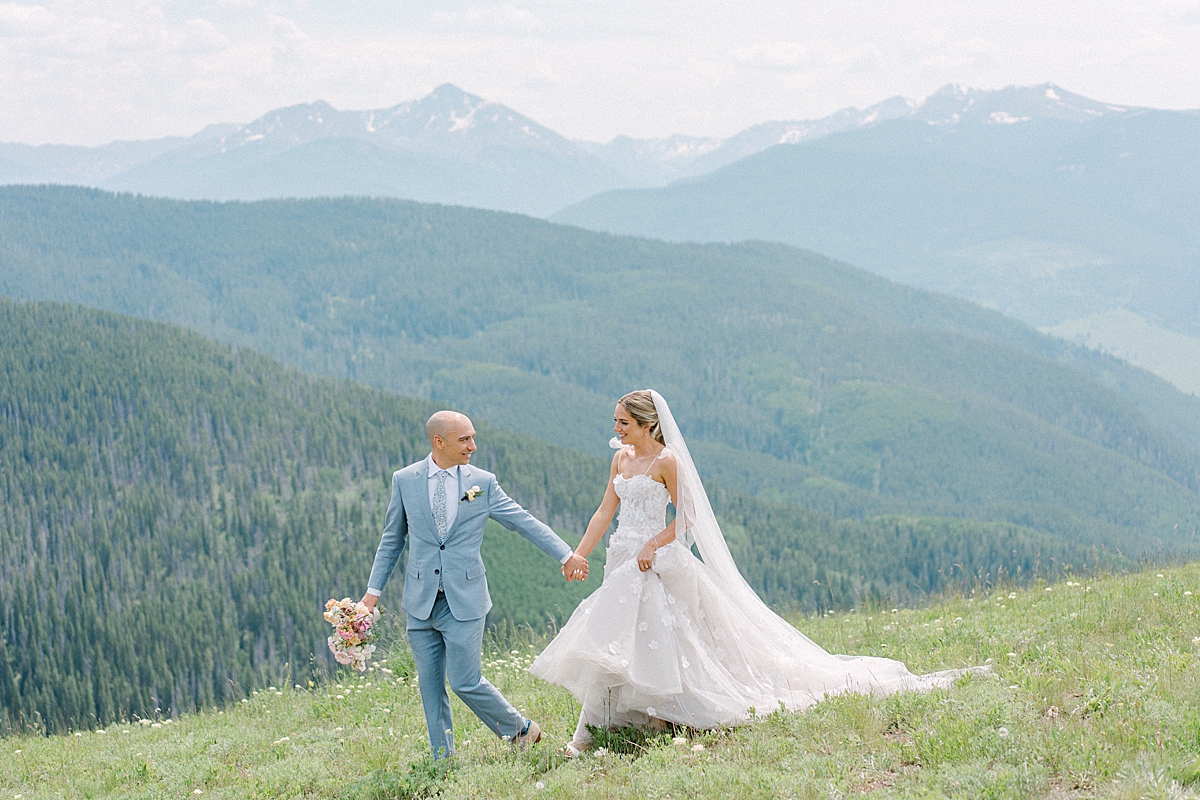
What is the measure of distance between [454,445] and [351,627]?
244 centimetres

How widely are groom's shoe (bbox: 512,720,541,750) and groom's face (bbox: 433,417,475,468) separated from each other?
316 centimetres

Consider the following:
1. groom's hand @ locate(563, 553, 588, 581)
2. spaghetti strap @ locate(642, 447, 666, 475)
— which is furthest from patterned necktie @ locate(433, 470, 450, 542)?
spaghetti strap @ locate(642, 447, 666, 475)

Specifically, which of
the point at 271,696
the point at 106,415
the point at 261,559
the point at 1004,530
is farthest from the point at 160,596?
the point at 1004,530

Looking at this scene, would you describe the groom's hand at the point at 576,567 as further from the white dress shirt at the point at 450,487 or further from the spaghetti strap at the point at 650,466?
the white dress shirt at the point at 450,487

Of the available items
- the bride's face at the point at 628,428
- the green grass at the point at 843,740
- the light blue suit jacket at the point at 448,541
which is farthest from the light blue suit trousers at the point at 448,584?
the bride's face at the point at 628,428

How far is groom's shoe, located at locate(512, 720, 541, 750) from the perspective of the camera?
37.0ft

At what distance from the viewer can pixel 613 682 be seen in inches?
431

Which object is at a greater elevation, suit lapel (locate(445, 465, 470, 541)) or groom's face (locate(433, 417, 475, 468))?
groom's face (locate(433, 417, 475, 468))

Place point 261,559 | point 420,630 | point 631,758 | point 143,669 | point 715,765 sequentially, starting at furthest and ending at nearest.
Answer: point 261,559
point 143,669
point 420,630
point 631,758
point 715,765

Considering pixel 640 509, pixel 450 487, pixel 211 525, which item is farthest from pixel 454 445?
pixel 211 525

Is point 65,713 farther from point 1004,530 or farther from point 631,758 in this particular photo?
point 1004,530

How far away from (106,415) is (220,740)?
134978 mm

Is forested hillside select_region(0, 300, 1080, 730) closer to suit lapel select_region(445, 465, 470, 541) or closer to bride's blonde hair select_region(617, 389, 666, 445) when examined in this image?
bride's blonde hair select_region(617, 389, 666, 445)

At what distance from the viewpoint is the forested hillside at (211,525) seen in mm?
91062
